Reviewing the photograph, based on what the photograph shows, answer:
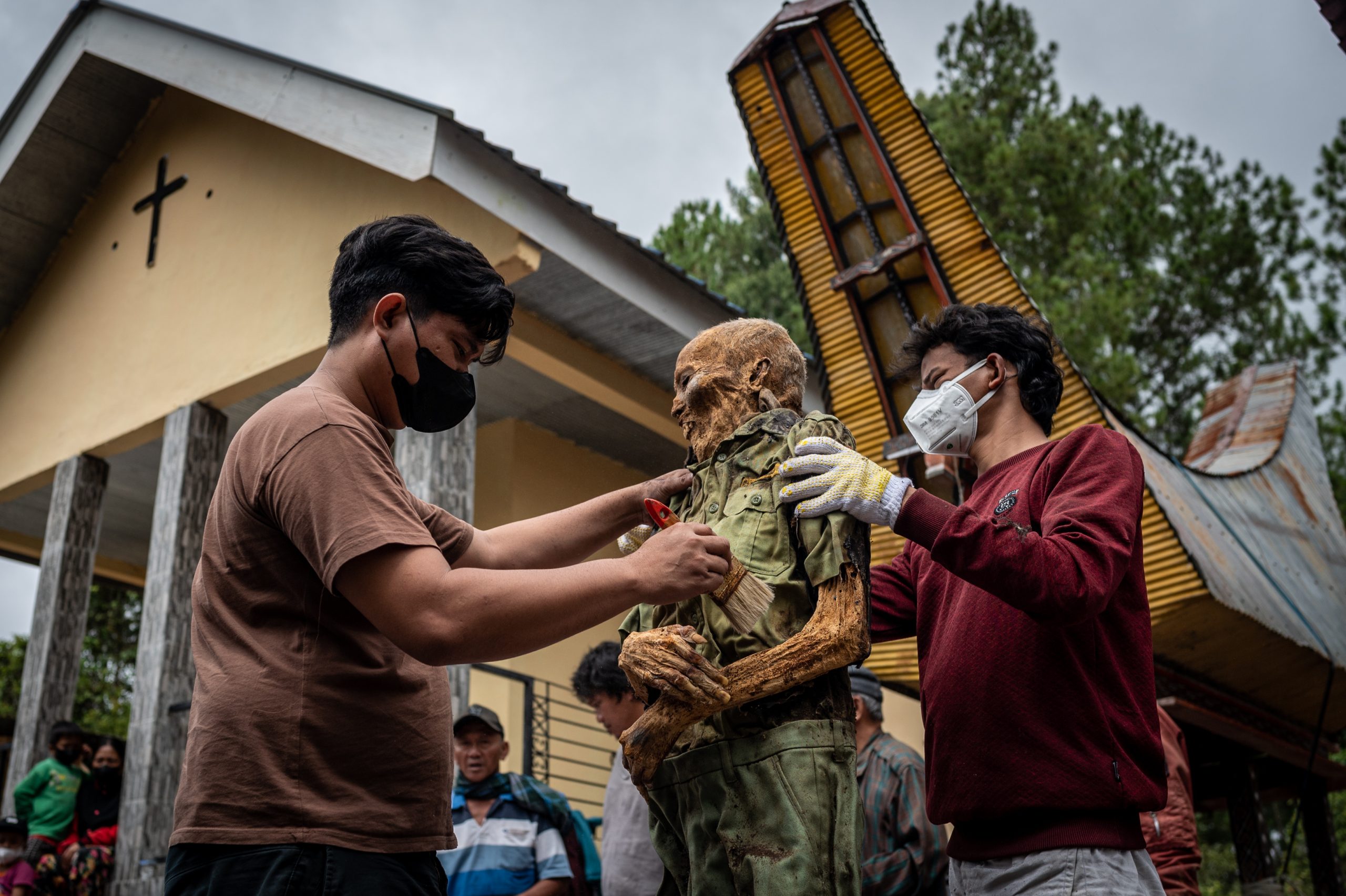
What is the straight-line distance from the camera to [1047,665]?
238 cm

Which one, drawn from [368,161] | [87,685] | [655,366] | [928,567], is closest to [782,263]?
[655,366]

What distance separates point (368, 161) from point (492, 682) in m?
4.09

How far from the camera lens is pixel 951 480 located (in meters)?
5.62

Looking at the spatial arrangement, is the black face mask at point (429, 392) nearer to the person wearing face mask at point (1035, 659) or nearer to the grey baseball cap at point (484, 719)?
the person wearing face mask at point (1035, 659)

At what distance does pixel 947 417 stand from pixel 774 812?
3.62ft

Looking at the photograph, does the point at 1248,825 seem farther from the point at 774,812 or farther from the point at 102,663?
the point at 102,663

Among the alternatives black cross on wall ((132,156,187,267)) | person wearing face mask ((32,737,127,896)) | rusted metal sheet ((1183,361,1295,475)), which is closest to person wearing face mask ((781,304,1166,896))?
person wearing face mask ((32,737,127,896))

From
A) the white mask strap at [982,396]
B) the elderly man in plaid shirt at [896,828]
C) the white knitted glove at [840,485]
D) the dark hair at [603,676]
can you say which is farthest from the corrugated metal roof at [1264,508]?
the white knitted glove at [840,485]

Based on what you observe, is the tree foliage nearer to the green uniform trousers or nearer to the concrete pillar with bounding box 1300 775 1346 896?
the concrete pillar with bounding box 1300 775 1346 896

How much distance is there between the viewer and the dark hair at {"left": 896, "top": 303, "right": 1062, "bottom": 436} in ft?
9.68

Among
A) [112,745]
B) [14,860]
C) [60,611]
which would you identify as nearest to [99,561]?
[60,611]

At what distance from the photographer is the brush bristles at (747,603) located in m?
2.50

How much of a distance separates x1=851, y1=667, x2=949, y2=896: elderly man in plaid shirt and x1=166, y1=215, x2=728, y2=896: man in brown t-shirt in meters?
1.57

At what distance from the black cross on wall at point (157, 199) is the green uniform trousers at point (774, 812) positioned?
8285 mm
